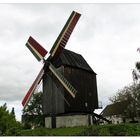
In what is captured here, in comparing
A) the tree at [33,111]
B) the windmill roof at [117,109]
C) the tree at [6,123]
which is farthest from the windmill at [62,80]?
the tree at [33,111]

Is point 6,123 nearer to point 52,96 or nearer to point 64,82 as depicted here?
point 64,82

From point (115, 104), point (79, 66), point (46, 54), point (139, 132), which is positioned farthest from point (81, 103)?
point (115, 104)

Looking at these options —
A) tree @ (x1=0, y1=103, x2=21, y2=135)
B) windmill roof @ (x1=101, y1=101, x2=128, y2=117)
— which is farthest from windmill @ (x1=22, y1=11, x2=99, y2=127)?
windmill roof @ (x1=101, y1=101, x2=128, y2=117)

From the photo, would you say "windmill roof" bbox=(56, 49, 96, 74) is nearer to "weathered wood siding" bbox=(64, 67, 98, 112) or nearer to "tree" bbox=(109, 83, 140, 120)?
"weathered wood siding" bbox=(64, 67, 98, 112)

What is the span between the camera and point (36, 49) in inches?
1320

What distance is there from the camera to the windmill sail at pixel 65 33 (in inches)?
1250

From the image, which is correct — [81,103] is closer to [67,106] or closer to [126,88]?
[67,106]

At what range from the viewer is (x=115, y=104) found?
5869cm

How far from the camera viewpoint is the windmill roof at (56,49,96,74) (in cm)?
3242

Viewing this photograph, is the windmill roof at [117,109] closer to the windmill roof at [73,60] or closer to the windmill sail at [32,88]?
the windmill roof at [73,60]

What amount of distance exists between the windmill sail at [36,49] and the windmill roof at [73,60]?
203 cm

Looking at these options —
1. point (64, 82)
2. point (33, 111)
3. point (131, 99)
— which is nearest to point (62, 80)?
point (64, 82)

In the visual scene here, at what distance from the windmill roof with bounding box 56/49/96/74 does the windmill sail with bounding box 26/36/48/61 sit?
2034mm

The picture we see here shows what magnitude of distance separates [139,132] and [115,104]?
40.3 meters
